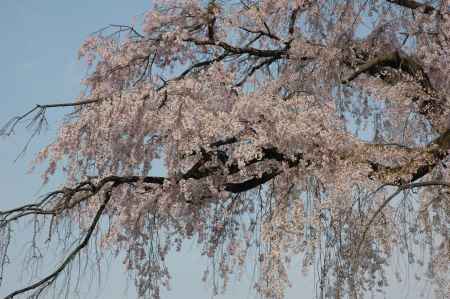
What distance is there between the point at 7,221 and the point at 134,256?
2078mm

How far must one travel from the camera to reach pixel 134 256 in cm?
897

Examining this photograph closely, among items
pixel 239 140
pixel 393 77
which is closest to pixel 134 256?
pixel 239 140

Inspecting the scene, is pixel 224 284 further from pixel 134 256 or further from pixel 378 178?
pixel 378 178

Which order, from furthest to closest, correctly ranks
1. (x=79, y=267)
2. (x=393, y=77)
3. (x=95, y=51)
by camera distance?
(x=95, y=51) → (x=393, y=77) → (x=79, y=267)

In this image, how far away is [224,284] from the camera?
8.54 metres

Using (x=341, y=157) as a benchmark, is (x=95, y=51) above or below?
above

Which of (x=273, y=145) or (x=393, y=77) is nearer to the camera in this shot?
(x=273, y=145)

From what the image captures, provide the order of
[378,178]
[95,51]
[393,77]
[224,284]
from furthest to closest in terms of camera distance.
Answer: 1. [95,51]
2. [393,77]
3. [224,284]
4. [378,178]

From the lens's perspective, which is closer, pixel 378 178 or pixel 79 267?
pixel 378 178

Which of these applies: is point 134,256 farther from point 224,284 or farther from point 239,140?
point 239,140

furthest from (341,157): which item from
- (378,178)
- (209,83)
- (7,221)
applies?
(7,221)

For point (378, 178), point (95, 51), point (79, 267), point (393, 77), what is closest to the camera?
point (378, 178)

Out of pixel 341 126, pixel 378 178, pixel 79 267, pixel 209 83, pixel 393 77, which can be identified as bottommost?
pixel 79 267

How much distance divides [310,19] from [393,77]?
2009mm
